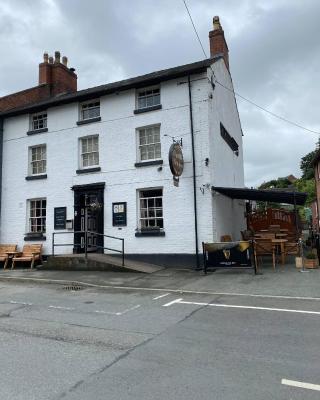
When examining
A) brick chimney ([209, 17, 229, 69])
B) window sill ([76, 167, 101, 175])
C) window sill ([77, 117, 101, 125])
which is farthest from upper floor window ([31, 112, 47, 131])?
brick chimney ([209, 17, 229, 69])

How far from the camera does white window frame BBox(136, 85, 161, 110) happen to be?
55.4 ft

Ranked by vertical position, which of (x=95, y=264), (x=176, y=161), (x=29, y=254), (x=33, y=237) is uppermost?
(x=176, y=161)

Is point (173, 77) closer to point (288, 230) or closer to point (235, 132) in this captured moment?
point (235, 132)

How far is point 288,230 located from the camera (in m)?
20.2

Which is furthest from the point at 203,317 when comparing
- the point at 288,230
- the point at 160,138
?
the point at 288,230

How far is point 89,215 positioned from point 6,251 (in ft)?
14.5

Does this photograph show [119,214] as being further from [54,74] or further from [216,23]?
[216,23]

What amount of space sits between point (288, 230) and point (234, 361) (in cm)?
1613

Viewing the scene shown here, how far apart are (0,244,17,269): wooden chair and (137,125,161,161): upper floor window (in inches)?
301

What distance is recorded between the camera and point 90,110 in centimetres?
1845

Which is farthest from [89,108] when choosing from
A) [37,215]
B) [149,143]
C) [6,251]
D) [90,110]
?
[6,251]

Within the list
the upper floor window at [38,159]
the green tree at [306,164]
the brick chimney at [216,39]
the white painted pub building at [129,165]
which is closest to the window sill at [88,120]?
the white painted pub building at [129,165]

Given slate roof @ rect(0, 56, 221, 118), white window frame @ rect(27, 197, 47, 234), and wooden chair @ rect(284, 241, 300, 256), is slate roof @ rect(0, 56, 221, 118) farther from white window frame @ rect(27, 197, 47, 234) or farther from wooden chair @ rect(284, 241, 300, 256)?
wooden chair @ rect(284, 241, 300, 256)


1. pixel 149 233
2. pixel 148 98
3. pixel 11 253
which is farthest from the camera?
pixel 11 253
